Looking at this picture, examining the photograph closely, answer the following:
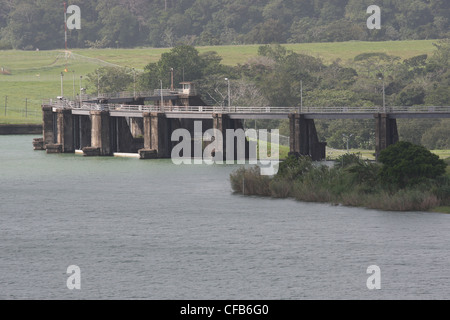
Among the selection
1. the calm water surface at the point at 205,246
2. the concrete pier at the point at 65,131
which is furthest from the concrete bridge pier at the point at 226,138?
the calm water surface at the point at 205,246

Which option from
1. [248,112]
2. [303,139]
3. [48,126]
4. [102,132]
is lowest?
[303,139]

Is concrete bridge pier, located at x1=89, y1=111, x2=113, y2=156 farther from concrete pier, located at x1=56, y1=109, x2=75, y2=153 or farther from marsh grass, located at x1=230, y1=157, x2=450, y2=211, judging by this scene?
marsh grass, located at x1=230, y1=157, x2=450, y2=211

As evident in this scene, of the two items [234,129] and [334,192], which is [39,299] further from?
[234,129]

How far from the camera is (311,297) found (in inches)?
2534

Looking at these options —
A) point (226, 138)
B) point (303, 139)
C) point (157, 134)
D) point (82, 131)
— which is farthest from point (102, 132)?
point (303, 139)

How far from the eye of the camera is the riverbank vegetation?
9125cm

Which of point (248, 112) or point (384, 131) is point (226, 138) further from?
point (384, 131)

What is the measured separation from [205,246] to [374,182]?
2362 centimetres

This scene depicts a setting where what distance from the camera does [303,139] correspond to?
14525cm

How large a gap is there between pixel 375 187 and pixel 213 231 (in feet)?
61.9

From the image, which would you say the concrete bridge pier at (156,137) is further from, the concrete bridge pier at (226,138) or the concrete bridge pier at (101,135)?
the concrete bridge pier at (226,138)

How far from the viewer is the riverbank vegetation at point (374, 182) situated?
91.2 metres

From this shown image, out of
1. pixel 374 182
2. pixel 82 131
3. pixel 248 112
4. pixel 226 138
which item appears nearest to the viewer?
pixel 374 182

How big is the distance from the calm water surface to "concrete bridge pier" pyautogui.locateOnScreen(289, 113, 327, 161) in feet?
101
